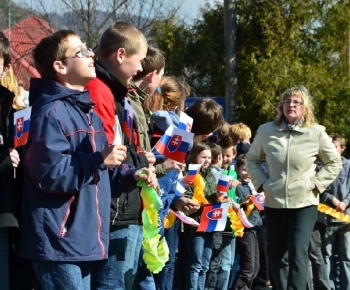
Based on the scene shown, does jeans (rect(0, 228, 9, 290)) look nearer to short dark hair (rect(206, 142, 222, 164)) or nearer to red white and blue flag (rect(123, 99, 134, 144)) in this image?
red white and blue flag (rect(123, 99, 134, 144))

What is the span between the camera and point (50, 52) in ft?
15.6

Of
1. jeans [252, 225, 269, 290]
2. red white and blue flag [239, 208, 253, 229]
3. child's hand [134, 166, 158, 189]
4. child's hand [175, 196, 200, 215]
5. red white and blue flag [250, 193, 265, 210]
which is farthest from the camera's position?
jeans [252, 225, 269, 290]

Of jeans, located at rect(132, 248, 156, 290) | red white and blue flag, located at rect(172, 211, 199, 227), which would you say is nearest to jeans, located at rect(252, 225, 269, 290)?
red white and blue flag, located at rect(172, 211, 199, 227)

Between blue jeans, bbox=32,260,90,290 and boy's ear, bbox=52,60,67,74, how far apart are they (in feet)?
3.35

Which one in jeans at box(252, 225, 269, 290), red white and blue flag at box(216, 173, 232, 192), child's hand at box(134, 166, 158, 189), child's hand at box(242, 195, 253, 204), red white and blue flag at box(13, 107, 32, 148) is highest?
red white and blue flag at box(13, 107, 32, 148)

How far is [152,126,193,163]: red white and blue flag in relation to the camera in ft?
17.8

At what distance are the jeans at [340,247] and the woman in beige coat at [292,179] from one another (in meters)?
1.81

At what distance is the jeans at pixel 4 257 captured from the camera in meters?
4.66

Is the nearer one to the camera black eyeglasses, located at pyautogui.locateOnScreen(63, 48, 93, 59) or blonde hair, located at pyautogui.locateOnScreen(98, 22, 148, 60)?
black eyeglasses, located at pyautogui.locateOnScreen(63, 48, 93, 59)

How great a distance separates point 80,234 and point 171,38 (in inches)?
712

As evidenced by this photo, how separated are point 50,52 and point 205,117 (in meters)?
2.47

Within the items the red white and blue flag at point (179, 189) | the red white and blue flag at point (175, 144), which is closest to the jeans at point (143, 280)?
the red white and blue flag at point (179, 189)

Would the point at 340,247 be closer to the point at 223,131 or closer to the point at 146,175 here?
the point at 223,131

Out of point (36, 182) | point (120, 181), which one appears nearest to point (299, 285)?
point (120, 181)
